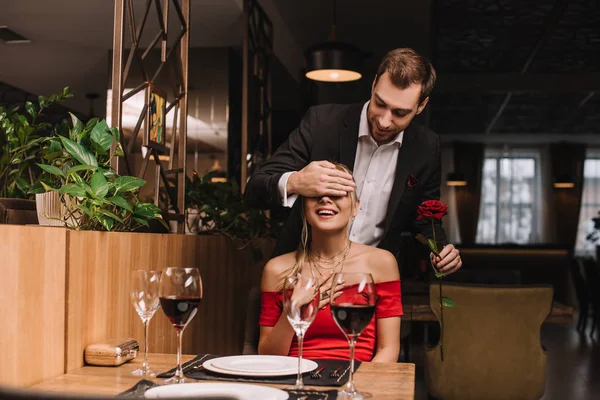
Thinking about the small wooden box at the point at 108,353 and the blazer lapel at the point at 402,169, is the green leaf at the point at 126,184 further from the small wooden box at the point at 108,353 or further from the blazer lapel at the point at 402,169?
the blazer lapel at the point at 402,169

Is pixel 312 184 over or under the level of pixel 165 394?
over

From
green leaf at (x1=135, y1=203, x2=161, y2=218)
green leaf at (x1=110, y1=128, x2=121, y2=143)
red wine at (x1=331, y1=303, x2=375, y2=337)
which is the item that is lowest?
red wine at (x1=331, y1=303, x2=375, y2=337)

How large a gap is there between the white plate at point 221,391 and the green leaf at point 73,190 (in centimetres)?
68

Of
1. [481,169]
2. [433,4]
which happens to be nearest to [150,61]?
[433,4]

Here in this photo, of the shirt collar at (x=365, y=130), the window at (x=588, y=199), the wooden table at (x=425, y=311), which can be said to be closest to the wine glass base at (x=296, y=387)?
the shirt collar at (x=365, y=130)

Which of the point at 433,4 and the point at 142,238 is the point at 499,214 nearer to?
the point at 433,4

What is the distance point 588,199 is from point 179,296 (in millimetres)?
17273

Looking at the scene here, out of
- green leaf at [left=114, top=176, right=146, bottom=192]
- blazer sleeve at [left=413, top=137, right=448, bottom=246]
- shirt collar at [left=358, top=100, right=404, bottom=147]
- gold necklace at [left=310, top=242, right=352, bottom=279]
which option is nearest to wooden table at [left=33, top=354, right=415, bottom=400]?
green leaf at [left=114, top=176, right=146, bottom=192]

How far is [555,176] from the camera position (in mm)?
17188

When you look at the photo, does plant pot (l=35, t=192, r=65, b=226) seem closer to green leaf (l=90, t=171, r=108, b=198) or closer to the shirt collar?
green leaf (l=90, t=171, r=108, b=198)

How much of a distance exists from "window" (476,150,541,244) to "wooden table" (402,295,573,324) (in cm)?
1367

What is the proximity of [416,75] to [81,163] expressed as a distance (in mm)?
1108

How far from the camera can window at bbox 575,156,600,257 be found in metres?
17.0

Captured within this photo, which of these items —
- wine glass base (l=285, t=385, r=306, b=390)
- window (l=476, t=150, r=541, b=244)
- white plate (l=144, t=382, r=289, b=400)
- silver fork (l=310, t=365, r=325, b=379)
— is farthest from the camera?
window (l=476, t=150, r=541, b=244)
